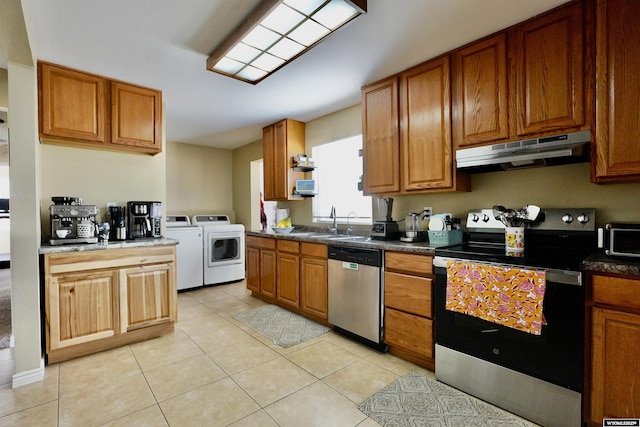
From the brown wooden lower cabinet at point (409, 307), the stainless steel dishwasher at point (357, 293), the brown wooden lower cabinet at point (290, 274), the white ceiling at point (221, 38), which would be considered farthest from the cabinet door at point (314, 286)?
the white ceiling at point (221, 38)

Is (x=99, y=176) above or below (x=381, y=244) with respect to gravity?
above

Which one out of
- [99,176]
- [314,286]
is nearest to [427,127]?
[314,286]

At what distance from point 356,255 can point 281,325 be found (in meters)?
1.15

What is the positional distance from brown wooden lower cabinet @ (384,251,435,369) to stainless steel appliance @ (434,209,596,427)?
100mm

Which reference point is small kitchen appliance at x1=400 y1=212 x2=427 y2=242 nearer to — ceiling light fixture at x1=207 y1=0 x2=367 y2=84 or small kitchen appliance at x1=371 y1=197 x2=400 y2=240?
small kitchen appliance at x1=371 y1=197 x2=400 y2=240

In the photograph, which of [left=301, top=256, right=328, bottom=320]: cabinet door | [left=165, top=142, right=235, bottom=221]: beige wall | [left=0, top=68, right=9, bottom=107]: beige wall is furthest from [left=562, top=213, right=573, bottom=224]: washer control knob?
[left=165, top=142, right=235, bottom=221]: beige wall

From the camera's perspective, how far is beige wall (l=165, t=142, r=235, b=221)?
17.4 ft

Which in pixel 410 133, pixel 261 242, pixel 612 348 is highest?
pixel 410 133

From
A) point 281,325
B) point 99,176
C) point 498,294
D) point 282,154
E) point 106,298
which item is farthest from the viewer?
point 282,154

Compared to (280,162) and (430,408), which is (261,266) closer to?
(280,162)

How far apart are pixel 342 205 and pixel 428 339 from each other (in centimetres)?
199

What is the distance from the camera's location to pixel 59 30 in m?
2.10

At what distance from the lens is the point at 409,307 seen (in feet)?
7.57

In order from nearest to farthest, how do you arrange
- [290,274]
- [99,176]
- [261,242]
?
[99,176], [290,274], [261,242]
